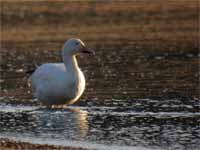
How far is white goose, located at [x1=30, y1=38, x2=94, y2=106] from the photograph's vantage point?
17328 mm

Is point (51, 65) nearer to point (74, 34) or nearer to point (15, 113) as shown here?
point (15, 113)

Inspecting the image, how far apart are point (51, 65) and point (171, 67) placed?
715 cm

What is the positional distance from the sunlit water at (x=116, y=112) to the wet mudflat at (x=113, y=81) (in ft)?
0.05

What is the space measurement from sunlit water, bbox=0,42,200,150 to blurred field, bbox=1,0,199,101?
0.15ft

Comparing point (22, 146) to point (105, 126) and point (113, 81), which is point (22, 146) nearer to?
point (105, 126)

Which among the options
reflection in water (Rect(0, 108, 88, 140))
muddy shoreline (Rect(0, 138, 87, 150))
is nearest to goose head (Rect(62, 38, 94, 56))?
reflection in water (Rect(0, 108, 88, 140))

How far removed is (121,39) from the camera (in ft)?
116

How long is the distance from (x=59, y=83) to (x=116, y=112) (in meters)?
1.43

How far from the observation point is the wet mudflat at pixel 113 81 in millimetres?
14383

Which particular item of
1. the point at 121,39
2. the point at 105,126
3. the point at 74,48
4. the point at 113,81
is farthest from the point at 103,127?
the point at 121,39

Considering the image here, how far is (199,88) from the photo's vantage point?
65.1 ft

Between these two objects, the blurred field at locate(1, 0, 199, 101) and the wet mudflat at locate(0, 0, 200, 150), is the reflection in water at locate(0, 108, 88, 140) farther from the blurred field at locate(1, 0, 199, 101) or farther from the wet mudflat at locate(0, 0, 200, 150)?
the blurred field at locate(1, 0, 199, 101)

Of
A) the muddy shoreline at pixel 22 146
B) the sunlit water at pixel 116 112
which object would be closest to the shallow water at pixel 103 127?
the sunlit water at pixel 116 112

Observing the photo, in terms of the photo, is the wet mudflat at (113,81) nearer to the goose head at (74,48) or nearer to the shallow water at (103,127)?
the shallow water at (103,127)
